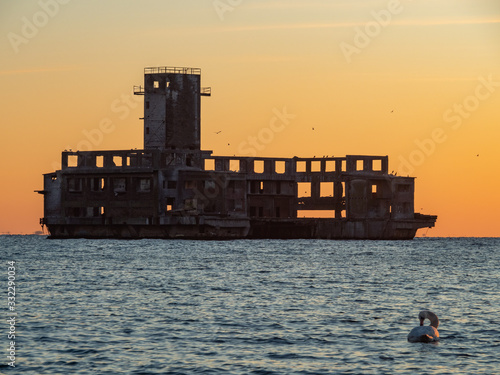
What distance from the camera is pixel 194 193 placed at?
12781 cm

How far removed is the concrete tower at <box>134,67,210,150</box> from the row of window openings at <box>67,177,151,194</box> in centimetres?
700

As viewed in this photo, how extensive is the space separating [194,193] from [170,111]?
11868 mm

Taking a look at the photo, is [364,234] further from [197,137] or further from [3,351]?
[3,351]

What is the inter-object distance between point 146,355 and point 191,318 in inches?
318

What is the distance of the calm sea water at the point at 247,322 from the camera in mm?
26641

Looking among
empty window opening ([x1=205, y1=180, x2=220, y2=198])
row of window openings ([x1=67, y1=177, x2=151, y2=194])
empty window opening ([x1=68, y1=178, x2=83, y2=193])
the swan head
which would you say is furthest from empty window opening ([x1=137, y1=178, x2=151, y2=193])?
the swan head

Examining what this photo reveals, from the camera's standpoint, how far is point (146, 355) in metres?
27.6

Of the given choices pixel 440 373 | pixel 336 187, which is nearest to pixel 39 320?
pixel 440 373

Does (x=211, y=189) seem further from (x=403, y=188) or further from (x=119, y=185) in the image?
(x=403, y=188)

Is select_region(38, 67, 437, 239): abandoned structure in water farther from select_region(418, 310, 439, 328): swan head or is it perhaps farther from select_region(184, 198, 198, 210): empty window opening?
select_region(418, 310, 439, 328): swan head

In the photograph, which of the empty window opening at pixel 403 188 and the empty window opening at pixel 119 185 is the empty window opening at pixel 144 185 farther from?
the empty window opening at pixel 403 188

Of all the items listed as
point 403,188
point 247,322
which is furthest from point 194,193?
point 247,322

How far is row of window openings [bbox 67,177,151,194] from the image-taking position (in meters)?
126

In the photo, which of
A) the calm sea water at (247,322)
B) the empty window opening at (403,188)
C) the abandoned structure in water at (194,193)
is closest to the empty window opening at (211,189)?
the abandoned structure in water at (194,193)
